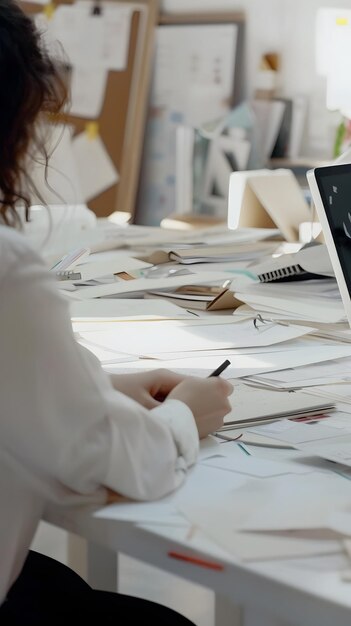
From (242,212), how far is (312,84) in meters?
1.95

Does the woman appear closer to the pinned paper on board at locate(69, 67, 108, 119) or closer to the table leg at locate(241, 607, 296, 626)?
the table leg at locate(241, 607, 296, 626)

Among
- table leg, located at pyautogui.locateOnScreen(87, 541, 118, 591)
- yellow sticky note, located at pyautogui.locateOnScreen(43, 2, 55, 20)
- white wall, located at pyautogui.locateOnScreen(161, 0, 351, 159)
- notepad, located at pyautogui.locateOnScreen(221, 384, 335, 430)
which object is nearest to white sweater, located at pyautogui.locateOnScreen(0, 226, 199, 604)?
notepad, located at pyautogui.locateOnScreen(221, 384, 335, 430)

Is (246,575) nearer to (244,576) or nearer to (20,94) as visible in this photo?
(244,576)

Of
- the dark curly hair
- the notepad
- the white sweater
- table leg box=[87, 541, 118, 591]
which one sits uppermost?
the dark curly hair

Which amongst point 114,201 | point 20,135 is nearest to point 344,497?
point 20,135

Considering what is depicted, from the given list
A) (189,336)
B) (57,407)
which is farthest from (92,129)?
(57,407)

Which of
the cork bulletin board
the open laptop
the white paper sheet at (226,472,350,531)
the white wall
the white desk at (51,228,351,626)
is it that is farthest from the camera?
the cork bulletin board

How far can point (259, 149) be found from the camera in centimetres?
456

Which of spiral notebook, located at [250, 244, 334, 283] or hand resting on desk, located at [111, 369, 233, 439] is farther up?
hand resting on desk, located at [111, 369, 233, 439]

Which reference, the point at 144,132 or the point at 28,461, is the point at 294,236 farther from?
the point at 144,132

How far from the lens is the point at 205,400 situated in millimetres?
1069

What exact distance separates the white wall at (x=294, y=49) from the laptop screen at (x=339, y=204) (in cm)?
313

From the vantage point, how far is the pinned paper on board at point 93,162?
5.00 meters

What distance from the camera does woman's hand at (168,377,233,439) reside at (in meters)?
1.06
